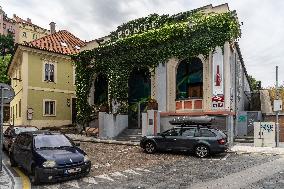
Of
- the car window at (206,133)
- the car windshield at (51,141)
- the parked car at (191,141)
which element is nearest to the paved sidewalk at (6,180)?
the car windshield at (51,141)

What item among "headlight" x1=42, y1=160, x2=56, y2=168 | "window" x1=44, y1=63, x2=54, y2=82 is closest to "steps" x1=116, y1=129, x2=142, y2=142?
"window" x1=44, y1=63, x2=54, y2=82

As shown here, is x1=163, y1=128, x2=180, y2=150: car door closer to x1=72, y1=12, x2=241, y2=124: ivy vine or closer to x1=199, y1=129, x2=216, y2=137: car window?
x1=199, y1=129, x2=216, y2=137: car window

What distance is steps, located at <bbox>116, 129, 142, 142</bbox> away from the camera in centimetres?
2281

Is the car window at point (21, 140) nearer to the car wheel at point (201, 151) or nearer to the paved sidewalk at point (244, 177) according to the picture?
the paved sidewalk at point (244, 177)

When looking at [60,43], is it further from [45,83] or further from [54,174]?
[54,174]

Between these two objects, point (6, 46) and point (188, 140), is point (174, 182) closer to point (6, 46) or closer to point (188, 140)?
point (188, 140)

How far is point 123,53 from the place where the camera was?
26.2 meters

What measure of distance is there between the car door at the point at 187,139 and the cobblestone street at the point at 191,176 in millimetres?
1224

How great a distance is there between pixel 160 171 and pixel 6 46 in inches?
2344

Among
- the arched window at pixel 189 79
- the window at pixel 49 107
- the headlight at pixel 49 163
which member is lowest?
the headlight at pixel 49 163

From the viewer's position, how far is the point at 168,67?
23828 millimetres

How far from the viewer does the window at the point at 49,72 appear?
31.6 metres

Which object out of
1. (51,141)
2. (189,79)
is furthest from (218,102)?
(51,141)

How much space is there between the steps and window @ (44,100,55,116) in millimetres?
10751
